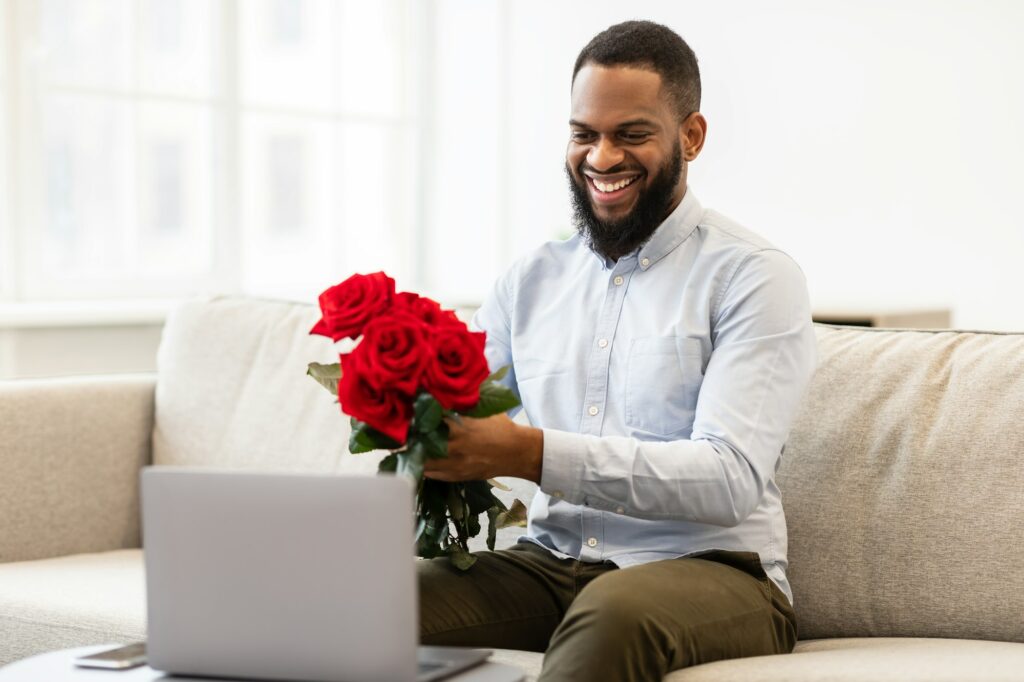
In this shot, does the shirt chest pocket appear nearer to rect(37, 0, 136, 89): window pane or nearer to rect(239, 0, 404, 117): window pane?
rect(37, 0, 136, 89): window pane

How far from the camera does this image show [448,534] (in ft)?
5.65

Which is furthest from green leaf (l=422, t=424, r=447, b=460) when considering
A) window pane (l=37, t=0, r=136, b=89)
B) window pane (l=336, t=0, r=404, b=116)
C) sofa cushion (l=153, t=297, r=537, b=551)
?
window pane (l=336, t=0, r=404, b=116)

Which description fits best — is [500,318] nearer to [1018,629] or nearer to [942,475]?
[942,475]

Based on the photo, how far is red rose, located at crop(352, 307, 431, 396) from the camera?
134 cm

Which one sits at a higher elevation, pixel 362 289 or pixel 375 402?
pixel 362 289

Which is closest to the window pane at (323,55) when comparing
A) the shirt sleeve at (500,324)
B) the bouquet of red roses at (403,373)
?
the shirt sleeve at (500,324)

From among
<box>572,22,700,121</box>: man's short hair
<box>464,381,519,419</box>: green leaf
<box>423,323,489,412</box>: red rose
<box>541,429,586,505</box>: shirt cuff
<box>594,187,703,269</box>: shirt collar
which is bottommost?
<box>541,429,586,505</box>: shirt cuff

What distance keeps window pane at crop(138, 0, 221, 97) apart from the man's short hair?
254 cm

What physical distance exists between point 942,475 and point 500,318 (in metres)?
0.70

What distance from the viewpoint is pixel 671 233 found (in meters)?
1.86

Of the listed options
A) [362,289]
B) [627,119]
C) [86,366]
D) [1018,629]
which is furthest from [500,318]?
[86,366]

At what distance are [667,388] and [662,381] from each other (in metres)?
0.01

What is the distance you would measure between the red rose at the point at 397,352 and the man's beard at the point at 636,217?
22.7 inches

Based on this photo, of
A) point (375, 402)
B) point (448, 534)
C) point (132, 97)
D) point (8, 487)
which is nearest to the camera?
point (375, 402)
